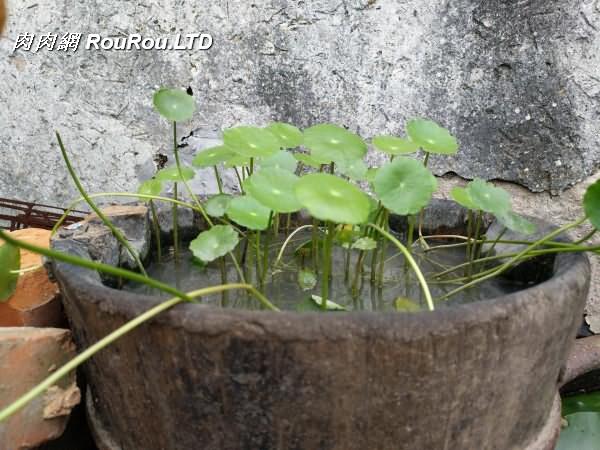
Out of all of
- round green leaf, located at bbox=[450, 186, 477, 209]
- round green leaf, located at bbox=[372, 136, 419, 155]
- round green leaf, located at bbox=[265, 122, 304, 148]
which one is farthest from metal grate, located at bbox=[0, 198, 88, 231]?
round green leaf, located at bbox=[450, 186, 477, 209]

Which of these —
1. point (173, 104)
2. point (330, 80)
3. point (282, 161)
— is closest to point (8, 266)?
point (173, 104)

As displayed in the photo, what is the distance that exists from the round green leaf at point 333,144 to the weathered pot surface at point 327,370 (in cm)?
34

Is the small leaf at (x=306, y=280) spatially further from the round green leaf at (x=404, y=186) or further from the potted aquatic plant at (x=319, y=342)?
the round green leaf at (x=404, y=186)

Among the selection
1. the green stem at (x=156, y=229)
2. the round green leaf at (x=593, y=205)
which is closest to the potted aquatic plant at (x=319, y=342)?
the round green leaf at (x=593, y=205)

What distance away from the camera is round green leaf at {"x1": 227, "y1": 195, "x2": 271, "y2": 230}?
2.94 ft

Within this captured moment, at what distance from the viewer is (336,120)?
1.47m

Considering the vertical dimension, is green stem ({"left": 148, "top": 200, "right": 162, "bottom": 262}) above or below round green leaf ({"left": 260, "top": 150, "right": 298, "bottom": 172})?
below

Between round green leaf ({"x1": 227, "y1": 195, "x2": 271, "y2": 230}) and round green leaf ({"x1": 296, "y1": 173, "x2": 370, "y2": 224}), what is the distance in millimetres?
187

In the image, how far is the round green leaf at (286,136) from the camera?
39.6 inches

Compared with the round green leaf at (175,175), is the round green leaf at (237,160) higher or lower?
higher

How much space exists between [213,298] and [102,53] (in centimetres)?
87

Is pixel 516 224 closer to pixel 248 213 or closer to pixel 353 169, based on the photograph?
pixel 353 169

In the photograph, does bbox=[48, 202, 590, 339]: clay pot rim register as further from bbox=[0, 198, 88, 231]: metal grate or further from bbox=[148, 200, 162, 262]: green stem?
bbox=[0, 198, 88, 231]: metal grate

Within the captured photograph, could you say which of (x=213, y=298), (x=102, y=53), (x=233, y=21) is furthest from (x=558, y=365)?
(x=102, y=53)
